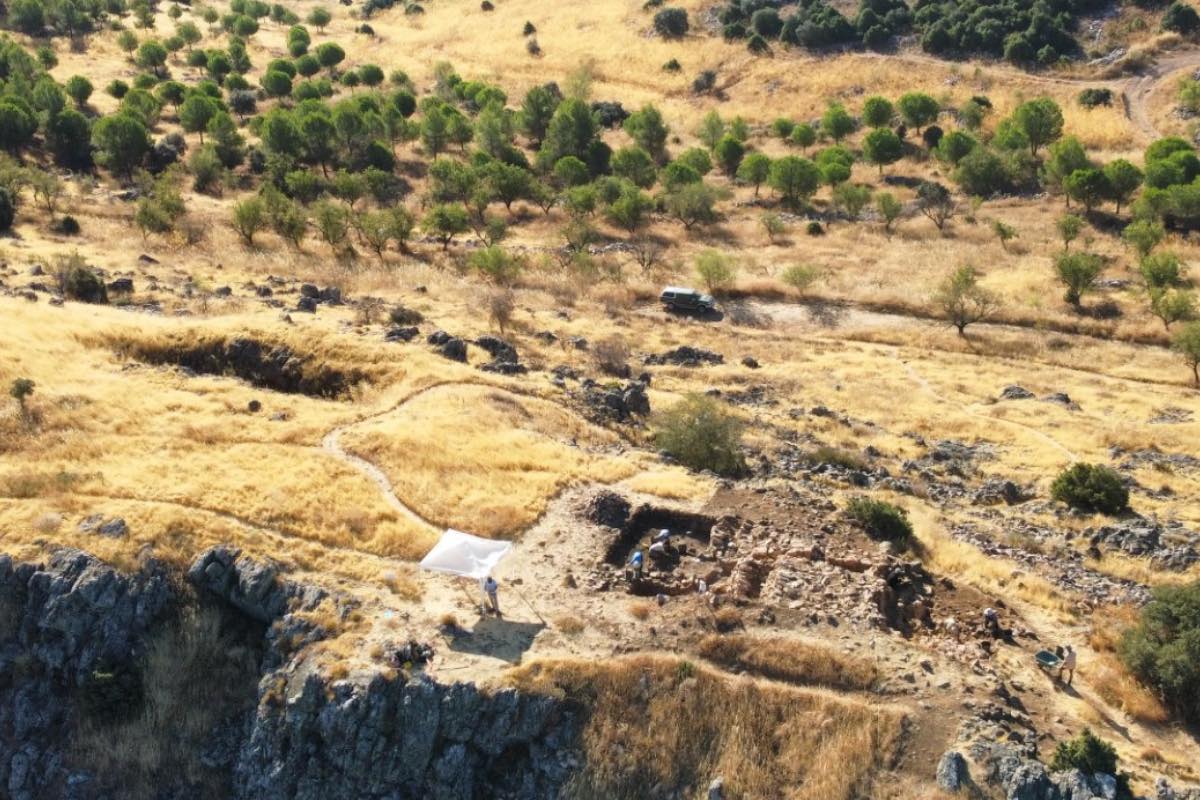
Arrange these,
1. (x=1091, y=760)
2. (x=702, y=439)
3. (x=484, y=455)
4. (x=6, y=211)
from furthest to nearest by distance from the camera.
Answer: (x=6, y=211) → (x=702, y=439) → (x=484, y=455) → (x=1091, y=760)

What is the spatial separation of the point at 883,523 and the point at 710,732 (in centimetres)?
1334

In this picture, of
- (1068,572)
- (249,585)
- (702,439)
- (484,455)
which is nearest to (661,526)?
(702,439)

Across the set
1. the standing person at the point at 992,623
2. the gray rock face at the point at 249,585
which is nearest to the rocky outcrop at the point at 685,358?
the standing person at the point at 992,623

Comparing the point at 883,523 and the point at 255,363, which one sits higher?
the point at 883,523

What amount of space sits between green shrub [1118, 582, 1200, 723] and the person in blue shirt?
15414 millimetres

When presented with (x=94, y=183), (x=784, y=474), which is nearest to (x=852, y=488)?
(x=784, y=474)

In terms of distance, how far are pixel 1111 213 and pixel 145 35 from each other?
445ft

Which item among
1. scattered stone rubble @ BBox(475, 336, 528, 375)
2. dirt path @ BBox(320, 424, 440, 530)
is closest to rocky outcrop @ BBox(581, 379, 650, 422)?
scattered stone rubble @ BBox(475, 336, 528, 375)

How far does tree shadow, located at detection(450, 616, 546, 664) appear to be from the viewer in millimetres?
28688

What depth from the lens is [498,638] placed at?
29312 millimetres

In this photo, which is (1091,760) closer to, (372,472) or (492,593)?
(492,593)

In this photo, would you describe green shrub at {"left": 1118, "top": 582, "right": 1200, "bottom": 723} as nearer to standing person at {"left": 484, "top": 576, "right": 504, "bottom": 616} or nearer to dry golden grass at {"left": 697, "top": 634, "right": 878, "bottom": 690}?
dry golden grass at {"left": 697, "top": 634, "right": 878, "bottom": 690}

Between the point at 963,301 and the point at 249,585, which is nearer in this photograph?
the point at 249,585

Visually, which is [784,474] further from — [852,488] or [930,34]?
[930,34]
